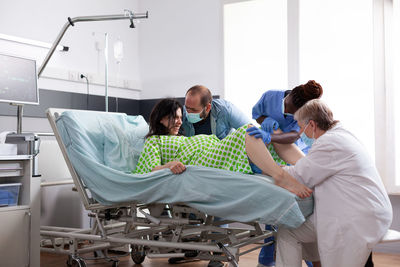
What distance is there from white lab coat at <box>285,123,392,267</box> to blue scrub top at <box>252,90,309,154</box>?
57 centimetres

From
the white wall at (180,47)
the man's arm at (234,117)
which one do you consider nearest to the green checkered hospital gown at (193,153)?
the man's arm at (234,117)

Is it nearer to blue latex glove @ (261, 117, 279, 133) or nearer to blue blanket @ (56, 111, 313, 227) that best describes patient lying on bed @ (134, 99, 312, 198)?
blue blanket @ (56, 111, 313, 227)

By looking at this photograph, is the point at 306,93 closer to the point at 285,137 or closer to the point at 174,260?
the point at 285,137

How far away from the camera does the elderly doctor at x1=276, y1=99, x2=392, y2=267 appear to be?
183 cm

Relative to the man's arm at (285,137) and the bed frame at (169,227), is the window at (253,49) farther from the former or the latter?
the bed frame at (169,227)

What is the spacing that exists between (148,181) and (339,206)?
0.82m

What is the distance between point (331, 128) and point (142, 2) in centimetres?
317

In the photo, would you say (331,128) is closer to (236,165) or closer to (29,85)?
(236,165)

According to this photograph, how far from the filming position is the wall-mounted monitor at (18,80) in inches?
108

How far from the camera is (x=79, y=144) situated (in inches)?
94.7

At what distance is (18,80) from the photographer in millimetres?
2840

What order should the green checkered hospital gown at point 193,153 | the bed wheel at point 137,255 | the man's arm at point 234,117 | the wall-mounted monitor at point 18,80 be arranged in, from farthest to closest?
the bed wheel at point 137,255, the man's arm at point 234,117, the wall-mounted monitor at point 18,80, the green checkered hospital gown at point 193,153

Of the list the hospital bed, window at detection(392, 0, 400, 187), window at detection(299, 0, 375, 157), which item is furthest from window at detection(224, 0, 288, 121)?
the hospital bed

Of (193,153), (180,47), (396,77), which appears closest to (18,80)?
(193,153)
